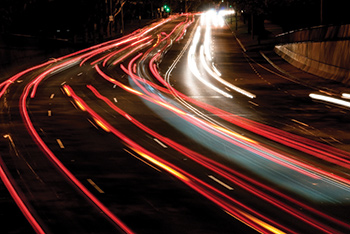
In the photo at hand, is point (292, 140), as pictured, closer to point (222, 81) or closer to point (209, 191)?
point (209, 191)

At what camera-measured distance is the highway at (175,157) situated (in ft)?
42.5

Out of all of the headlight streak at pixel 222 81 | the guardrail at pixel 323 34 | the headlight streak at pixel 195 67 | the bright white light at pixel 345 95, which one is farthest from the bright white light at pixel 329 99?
the guardrail at pixel 323 34

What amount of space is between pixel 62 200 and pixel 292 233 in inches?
201

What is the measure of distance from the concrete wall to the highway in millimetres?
1670

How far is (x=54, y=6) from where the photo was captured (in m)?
94.9

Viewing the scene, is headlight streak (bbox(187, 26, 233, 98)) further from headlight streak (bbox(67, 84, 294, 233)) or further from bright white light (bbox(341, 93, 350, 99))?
headlight streak (bbox(67, 84, 294, 233))

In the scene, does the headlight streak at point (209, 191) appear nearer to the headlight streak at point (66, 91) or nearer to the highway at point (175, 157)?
the highway at point (175, 157)

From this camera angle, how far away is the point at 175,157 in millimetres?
19516

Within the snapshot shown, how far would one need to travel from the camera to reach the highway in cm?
1295

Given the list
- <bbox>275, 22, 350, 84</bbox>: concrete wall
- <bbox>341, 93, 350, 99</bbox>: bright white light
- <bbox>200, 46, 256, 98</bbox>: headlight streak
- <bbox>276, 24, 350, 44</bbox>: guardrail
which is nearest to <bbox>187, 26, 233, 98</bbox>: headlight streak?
<bbox>200, 46, 256, 98</bbox>: headlight streak

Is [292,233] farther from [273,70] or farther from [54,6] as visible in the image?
[54,6]

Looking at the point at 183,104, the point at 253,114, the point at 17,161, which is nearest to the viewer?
the point at 17,161

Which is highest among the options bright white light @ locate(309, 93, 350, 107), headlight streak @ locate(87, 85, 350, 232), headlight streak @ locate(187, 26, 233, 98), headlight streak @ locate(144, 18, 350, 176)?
headlight streak @ locate(87, 85, 350, 232)

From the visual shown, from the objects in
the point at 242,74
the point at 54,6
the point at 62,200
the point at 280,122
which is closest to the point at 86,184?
the point at 62,200
